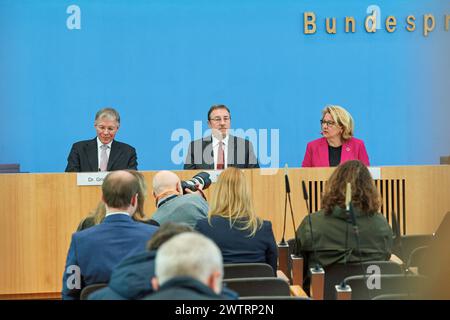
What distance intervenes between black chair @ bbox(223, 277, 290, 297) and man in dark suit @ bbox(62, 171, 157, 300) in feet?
1.62

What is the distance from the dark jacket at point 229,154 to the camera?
273 inches

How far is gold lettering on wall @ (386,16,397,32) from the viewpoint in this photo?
882 centimetres

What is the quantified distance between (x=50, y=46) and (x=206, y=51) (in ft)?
5.34

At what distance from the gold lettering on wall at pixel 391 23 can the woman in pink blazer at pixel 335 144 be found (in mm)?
2221

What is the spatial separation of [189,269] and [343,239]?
2263 mm

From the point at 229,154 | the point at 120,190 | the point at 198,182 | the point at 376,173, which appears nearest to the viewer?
the point at 120,190

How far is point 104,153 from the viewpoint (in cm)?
691

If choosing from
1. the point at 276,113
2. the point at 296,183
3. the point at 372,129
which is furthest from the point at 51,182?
the point at 372,129

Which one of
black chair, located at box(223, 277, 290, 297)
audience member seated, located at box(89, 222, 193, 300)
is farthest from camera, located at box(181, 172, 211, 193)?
audience member seated, located at box(89, 222, 193, 300)

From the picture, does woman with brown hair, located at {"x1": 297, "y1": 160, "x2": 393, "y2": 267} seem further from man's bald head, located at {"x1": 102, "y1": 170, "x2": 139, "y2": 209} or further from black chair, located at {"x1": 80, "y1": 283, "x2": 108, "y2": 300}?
black chair, located at {"x1": 80, "y1": 283, "x2": 108, "y2": 300}

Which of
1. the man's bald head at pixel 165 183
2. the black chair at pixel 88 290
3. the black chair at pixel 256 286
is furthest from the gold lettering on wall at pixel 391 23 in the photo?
the black chair at pixel 88 290

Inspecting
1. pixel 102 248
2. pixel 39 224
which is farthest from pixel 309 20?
pixel 102 248

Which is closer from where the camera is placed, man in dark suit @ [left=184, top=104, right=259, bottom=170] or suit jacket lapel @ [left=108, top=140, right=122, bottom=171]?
suit jacket lapel @ [left=108, top=140, right=122, bottom=171]

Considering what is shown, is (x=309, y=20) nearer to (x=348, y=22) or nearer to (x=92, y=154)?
(x=348, y=22)
